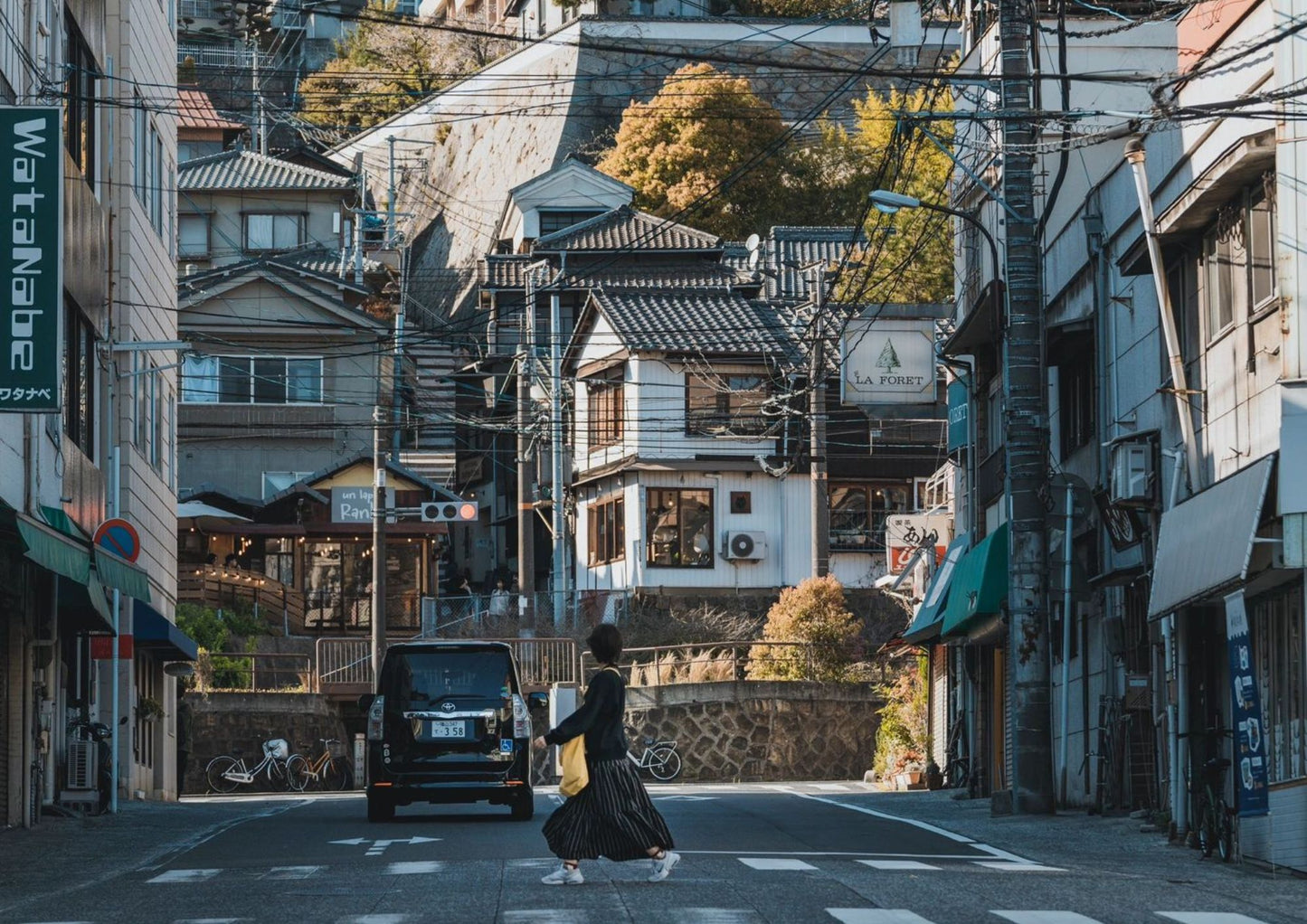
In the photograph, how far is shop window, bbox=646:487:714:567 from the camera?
181 feet

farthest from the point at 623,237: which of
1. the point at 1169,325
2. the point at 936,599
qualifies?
the point at 1169,325

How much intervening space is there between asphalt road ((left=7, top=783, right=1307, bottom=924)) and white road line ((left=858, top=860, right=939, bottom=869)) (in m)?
0.04

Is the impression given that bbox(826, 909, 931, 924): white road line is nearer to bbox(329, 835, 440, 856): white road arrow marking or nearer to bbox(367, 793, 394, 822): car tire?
bbox(329, 835, 440, 856): white road arrow marking

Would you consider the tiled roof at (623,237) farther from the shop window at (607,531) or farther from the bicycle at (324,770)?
the bicycle at (324,770)

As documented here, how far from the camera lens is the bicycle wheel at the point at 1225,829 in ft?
54.2

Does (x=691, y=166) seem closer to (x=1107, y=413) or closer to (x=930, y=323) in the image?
(x=930, y=323)

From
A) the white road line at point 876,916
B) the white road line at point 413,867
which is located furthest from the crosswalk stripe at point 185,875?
the white road line at point 876,916

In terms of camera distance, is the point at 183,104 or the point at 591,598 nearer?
the point at 591,598

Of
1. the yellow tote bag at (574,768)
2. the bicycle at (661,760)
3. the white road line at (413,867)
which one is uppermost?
the yellow tote bag at (574,768)

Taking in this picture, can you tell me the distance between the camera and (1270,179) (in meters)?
16.7

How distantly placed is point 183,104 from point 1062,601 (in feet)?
155

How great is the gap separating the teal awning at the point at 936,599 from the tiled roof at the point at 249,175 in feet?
117

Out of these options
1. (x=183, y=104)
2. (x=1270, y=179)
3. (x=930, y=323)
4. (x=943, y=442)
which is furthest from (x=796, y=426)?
(x=1270, y=179)

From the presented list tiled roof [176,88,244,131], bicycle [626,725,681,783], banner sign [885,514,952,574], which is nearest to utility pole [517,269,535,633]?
bicycle [626,725,681,783]
